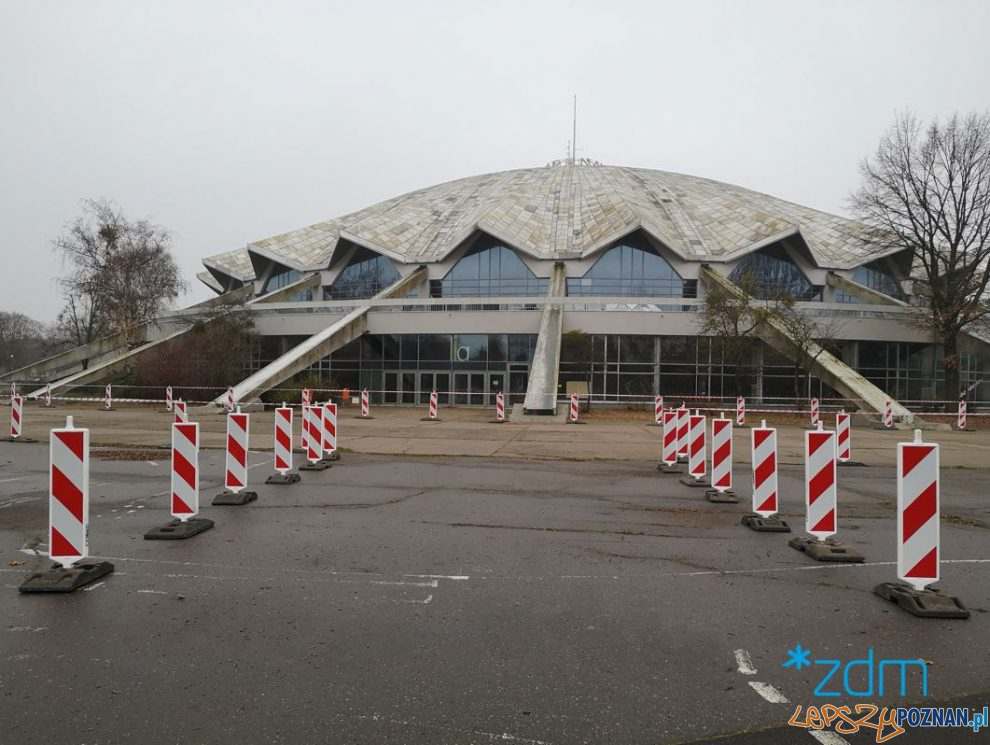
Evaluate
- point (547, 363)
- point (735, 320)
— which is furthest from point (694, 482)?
point (735, 320)

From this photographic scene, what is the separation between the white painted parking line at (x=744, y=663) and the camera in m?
3.54

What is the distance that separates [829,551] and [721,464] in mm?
3028

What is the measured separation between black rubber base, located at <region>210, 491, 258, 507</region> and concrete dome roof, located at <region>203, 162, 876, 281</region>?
33.1 metres

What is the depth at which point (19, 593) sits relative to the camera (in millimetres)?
A: 4770

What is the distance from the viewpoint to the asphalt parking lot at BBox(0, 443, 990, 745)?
118 inches

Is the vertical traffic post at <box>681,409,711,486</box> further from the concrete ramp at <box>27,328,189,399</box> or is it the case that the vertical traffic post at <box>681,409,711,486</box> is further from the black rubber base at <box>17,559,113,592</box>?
the concrete ramp at <box>27,328,189,399</box>

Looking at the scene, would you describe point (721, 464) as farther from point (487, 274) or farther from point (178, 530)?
point (487, 274)

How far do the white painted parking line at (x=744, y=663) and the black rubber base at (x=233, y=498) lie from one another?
670 cm

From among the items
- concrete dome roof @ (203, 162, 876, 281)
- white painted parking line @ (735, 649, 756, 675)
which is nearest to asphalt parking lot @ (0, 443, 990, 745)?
white painted parking line @ (735, 649, 756, 675)

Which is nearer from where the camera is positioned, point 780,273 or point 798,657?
point 798,657

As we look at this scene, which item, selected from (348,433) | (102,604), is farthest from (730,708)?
(348,433)

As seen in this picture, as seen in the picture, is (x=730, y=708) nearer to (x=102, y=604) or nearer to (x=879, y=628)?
(x=879, y=628)

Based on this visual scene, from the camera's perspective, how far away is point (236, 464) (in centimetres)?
843

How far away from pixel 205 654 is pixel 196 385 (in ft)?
104
